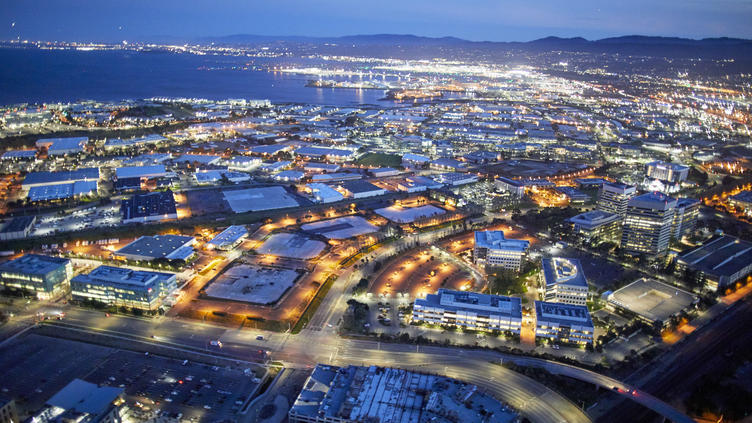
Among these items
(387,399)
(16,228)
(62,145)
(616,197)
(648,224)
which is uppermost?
(62,145)

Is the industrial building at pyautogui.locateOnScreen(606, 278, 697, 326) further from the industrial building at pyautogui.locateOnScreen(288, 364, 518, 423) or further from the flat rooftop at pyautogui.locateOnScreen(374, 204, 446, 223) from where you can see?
the flat rooftop at pyautogui.locateOnScreen(374, 204, 446, 223)

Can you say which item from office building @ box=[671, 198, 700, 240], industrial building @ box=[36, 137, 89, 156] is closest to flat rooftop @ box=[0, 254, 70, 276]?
industrial building @ box=[36, 137, 89, 156]

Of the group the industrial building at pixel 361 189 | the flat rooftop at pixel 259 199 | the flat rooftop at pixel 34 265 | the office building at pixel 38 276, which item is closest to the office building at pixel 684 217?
the industrial building at pixel 361 189

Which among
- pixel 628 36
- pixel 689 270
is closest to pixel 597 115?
pixel 689 270

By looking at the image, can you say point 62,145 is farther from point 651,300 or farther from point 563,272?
point 651,300

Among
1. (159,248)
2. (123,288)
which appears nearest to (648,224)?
(123,288)

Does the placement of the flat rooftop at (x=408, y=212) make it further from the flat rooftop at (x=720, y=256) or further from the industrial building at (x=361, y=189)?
the flat rooftop at (x=720, y=256)
